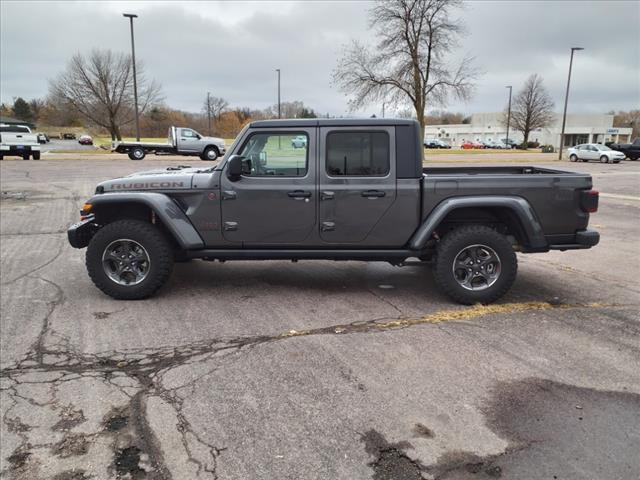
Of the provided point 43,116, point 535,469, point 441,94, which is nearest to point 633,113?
point 441,94

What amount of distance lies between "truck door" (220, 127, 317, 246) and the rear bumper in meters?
2.55

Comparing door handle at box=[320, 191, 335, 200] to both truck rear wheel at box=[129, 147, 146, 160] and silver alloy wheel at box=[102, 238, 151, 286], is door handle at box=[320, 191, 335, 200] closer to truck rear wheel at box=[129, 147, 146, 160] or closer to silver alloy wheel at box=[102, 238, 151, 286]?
silver alloy wheel at box=[102, 238, 151, 286]

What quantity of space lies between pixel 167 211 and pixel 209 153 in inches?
1074

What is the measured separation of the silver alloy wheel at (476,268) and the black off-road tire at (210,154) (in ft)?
91.3

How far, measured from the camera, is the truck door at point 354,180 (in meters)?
5.27

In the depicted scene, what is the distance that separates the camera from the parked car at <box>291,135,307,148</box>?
536 centimetres

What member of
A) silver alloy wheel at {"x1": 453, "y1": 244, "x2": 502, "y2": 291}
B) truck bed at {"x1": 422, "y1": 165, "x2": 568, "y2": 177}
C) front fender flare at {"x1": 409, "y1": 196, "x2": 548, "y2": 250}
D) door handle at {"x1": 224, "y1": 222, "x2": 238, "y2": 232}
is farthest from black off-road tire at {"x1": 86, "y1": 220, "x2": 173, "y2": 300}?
truck bed at {"x1": 422, "y1": 165, "x2": 568, "y2": 177}

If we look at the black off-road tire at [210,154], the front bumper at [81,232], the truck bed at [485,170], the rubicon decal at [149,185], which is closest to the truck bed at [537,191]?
the truck bed at [485,170]

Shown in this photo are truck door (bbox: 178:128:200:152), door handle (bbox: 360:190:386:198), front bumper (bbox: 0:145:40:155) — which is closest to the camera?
door handle (bbox: 360:190:386:198)

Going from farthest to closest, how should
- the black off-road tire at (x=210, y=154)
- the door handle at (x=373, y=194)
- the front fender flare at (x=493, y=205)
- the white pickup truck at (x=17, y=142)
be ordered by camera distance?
the black off-road tire at (x=210, y=154) < the white pickup truck at (x=17, y=142) < the door handle at (x=373, y=194) < the front fender flare at (x=493, y=205)

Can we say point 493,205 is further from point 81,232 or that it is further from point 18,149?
point 18,149

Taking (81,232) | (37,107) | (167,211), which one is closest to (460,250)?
(167,211)

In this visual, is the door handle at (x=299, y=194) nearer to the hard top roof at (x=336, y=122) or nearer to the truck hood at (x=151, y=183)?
the hard top roof at (x=336, y=122)

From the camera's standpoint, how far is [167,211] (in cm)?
530
